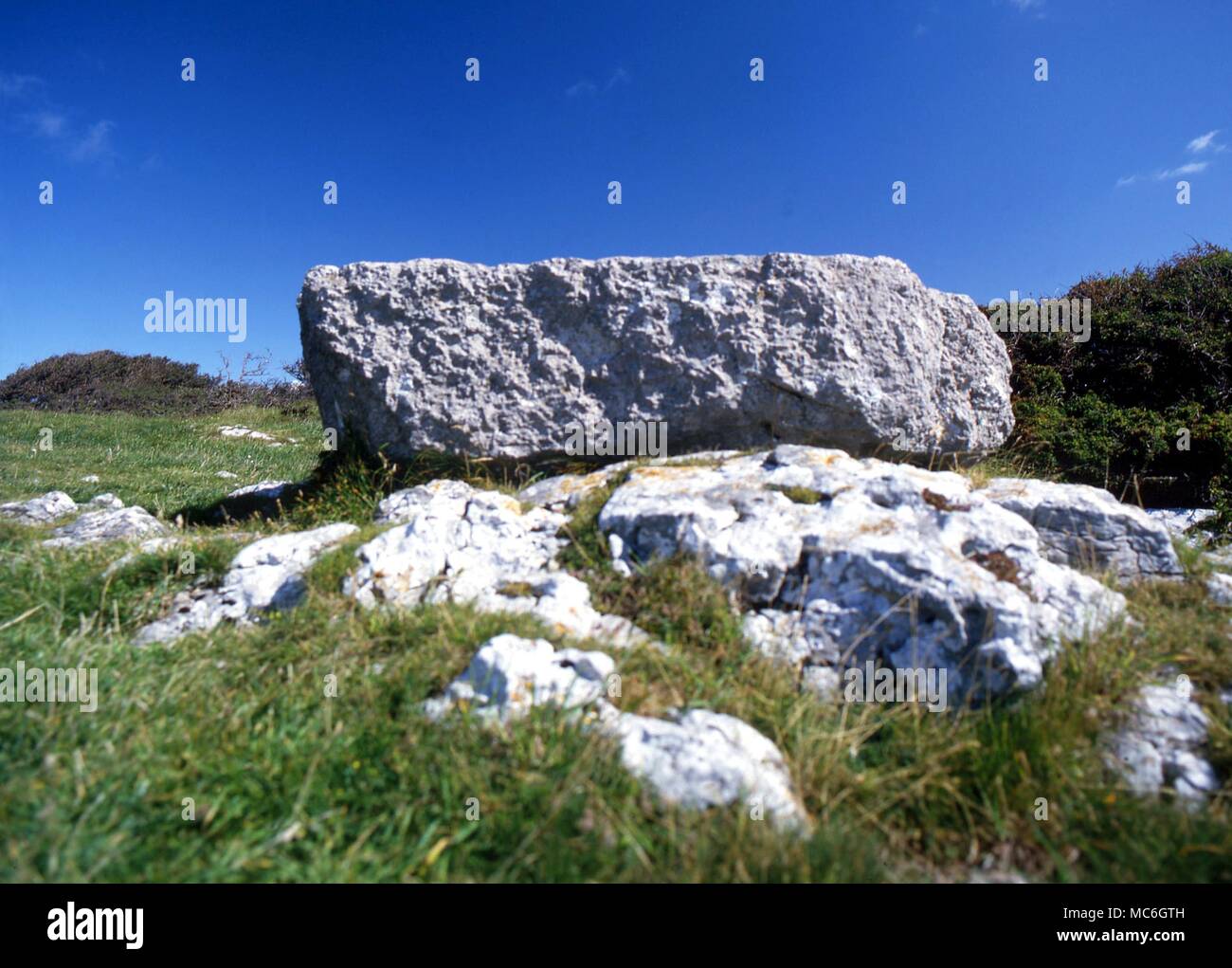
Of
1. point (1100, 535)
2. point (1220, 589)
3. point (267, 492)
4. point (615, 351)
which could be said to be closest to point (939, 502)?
point (1100, 535)

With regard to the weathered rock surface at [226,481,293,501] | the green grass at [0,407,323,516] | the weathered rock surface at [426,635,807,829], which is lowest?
the weathered rock surface at [426,635,807,829]

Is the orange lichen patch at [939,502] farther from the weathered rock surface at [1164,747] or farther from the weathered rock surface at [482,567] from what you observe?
the weathered rock surface at [482,567]

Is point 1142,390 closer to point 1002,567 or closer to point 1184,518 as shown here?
point 1184,518

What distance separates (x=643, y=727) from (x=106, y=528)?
256 inches

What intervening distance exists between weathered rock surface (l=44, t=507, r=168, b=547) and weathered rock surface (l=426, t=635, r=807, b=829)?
4332 millimetres

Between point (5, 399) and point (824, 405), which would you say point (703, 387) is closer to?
point (824, 405)

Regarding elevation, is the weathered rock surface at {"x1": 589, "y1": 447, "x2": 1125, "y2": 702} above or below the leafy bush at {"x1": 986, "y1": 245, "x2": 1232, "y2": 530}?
below

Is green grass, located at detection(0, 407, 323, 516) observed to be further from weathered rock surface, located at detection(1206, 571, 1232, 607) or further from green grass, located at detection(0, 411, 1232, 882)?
weathered rock surface, located at detection(1206, 571, 1232, 607)

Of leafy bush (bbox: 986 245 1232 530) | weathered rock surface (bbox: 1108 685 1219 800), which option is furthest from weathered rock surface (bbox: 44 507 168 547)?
leafy bush (bbox: 986 245 1232 530)

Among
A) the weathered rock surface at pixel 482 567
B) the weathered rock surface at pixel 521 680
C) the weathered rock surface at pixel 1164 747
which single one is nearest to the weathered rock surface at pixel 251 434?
the weathered rock surface at pixel 482 567

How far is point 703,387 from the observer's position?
21.2 ft

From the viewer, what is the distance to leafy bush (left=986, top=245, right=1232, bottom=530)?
8.24 metres

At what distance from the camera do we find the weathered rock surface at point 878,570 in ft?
13.0
